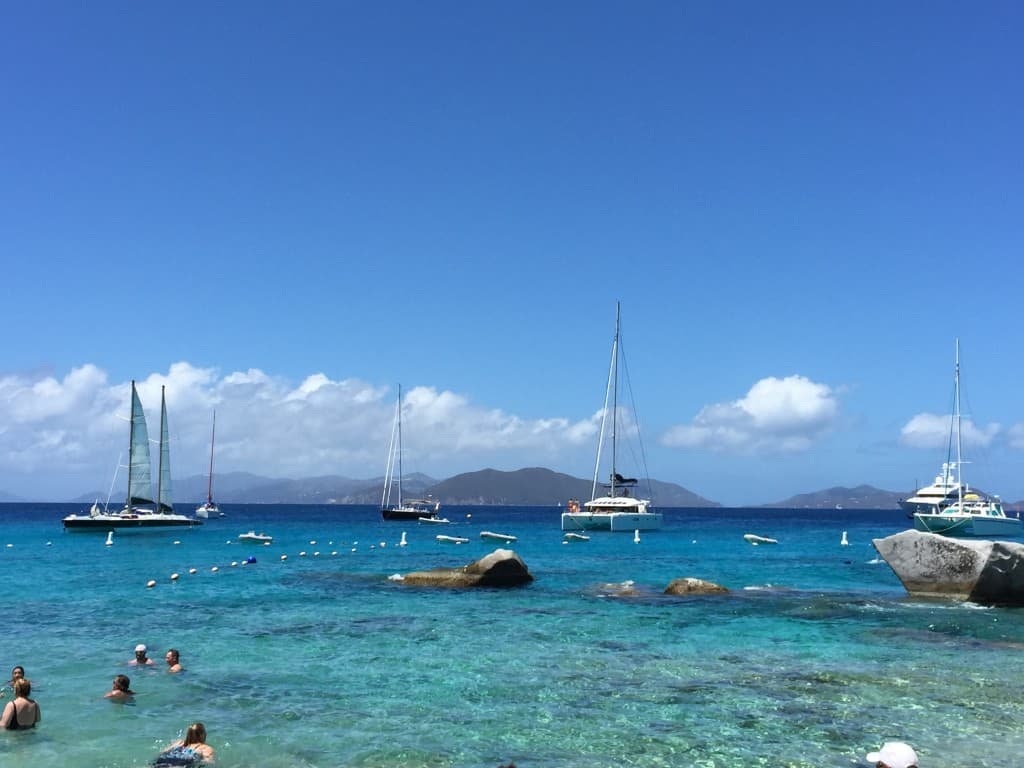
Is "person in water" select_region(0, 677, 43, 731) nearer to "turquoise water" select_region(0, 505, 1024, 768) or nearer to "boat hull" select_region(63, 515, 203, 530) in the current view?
"turquoise water" select_region(0, 505, 1024, 768)

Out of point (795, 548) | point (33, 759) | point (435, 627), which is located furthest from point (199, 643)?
point (795, 548)

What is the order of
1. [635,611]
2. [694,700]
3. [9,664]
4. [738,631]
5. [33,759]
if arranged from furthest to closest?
[635,611] < [738,631] < [9,664] < [694,700] < [33,759]

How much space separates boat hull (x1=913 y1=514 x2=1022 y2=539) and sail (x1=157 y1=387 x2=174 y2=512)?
299 ft

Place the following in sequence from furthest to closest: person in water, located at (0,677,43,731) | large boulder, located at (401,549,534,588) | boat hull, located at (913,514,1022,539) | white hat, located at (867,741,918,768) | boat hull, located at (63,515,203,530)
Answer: boat hull, located at (913,514,1022,539) → boat hull, located at (63,515,203,530) → large boulder, located at (401,549,534,588) → person in water, located at (0,677,43,731) → white hat, located at (867,741,918,768)

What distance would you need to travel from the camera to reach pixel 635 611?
105 feet

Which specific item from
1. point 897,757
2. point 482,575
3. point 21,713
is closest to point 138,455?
point 482,575

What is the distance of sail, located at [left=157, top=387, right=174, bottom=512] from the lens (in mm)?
99625

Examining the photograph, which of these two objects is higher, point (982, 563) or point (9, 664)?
point (982, 563)

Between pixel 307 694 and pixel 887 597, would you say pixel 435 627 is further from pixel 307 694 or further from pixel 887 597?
pixel 887 597

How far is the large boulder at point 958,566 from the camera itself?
31828 mm

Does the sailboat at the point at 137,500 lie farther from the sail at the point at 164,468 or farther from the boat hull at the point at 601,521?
the boat hull at the point at 601,521

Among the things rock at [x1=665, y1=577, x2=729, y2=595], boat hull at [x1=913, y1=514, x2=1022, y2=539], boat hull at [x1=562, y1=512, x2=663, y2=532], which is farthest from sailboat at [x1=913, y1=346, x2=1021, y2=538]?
rock at [x1=665, y1=577, x2=729, y2=595]

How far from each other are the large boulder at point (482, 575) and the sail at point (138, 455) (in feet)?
214

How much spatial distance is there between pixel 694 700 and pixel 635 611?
1382 centimetres
